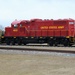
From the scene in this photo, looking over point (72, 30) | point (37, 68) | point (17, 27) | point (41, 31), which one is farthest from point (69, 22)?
point (37, 68)

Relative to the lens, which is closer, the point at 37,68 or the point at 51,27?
the point at 37,68

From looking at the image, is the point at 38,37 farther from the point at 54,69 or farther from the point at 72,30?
the point at 54,69

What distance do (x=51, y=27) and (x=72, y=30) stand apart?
10.2 ft

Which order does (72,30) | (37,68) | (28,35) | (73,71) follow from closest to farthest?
1. (73,71)
2. (37,68)
3. (72,30)
4. (28,35)

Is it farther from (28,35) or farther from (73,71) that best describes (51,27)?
(73,71)

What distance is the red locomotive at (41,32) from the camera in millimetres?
39500

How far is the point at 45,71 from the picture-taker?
13078 mm

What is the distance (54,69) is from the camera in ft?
44.7

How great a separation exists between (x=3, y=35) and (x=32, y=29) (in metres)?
5.08

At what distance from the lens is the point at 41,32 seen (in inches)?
1626

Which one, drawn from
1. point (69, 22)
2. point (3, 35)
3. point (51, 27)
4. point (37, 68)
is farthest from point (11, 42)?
point (37, 68)

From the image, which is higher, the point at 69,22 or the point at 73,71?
the point at 69,22

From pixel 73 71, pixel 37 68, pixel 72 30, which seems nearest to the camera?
pixel 73 71

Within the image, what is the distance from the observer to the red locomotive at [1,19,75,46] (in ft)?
130
